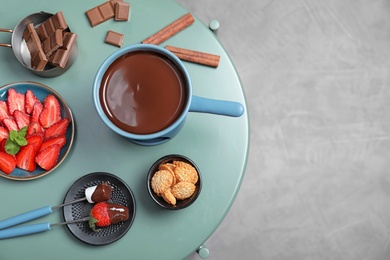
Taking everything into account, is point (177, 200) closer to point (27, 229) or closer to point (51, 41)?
point (27, 229)

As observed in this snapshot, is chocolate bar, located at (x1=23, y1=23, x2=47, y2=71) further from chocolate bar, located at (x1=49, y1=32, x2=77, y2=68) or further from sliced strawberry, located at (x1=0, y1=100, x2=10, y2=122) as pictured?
sliced strawberry, located at (x1=0, y1=100, x2=10, y2=122)

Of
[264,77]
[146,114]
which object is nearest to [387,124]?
[264,77]

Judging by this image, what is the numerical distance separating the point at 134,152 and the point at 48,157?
9.7 inches

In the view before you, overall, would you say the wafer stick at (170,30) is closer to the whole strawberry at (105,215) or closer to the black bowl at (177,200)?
the black bowl at (177,200)

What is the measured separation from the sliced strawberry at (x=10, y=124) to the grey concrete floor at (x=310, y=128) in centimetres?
104

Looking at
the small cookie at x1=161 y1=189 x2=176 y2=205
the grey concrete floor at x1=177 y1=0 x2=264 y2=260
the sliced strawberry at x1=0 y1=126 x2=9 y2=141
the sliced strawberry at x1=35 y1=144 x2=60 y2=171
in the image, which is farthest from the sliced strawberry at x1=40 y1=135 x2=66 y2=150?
the grey concrete floor at x1=177 y1=0 x2=264 y2=260

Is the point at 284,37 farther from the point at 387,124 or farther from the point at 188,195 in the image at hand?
the point at 188,195

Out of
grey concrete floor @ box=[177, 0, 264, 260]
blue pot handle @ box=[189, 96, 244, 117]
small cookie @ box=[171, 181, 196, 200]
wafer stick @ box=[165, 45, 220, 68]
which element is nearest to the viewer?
blue pot handle @ box=[189, 96, 244, 117]

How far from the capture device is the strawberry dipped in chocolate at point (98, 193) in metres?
1.36

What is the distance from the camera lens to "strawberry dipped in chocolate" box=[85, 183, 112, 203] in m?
1.36

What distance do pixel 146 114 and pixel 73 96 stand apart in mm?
324

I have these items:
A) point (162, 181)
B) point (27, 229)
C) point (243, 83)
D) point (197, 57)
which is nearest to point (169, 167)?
point (162, 181)

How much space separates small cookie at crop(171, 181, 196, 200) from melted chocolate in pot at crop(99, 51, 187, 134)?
191 mm

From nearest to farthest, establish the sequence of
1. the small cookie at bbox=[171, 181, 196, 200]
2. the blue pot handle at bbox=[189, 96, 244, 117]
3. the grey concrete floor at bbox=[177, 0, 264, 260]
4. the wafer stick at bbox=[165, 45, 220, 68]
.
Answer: the blue pot handle at bbox=[189, 96, 244, 117]
the small cookie at bbox=[171, 181, 196, 200]
the wafer stick at bbox=[165, 45, 220, 68]
the grey concrete floor at bbox=[177, 0, 264, 260]
